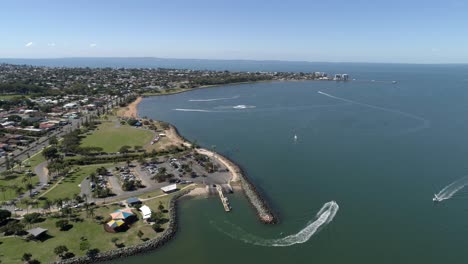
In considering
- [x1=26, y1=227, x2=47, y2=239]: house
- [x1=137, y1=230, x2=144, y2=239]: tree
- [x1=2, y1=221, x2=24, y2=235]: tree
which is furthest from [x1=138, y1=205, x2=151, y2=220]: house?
[x1=2, y1=221, x2=24, y2=235]: tree

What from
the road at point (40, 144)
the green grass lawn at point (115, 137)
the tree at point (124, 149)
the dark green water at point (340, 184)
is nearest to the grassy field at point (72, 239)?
the dark green water at point (340, 184)

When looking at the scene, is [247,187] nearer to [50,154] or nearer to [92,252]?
[92,252]

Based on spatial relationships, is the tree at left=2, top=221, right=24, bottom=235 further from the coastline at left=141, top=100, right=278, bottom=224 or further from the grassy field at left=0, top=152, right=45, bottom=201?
the coastline at left=141, top=100, right=278, bottom=224

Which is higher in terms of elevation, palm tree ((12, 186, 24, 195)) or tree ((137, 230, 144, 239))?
palm tree ((12, 186, 24, 195))

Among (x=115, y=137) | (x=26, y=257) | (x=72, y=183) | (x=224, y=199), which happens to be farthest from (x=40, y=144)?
(x=224, y=199)

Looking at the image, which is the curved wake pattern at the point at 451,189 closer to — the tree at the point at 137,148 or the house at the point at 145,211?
the house at the point at 145,211
